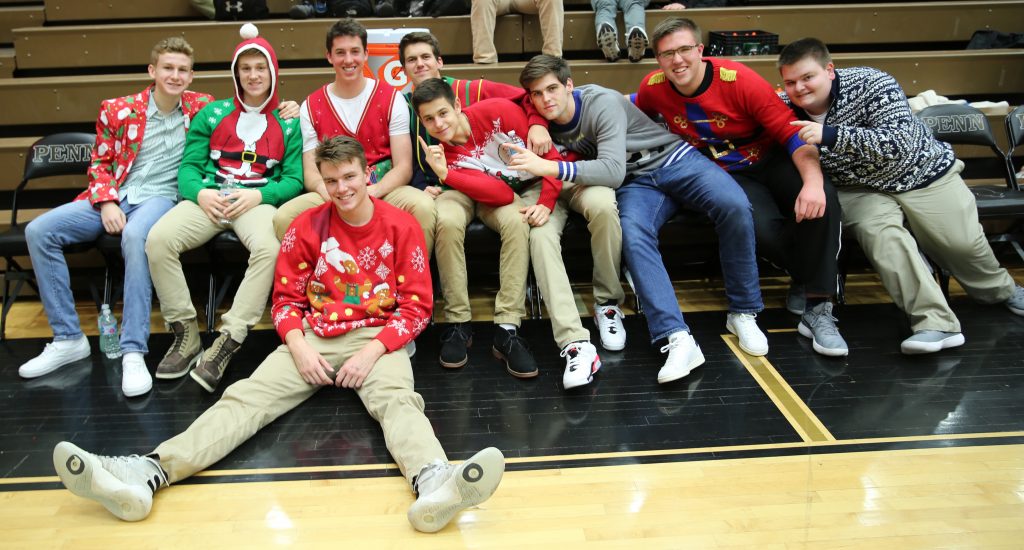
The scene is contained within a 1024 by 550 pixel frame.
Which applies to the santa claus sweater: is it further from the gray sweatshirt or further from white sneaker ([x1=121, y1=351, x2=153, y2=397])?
the gray sweatshirt

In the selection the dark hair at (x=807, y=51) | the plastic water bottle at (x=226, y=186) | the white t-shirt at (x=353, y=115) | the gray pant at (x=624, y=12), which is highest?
the gray pant at (x=624, y=12)

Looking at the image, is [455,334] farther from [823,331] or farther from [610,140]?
[823,331]

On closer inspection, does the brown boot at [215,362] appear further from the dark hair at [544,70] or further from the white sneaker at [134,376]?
the dark hair at [544,70]

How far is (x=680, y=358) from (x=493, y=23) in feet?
8.78

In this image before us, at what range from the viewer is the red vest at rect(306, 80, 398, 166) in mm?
3492

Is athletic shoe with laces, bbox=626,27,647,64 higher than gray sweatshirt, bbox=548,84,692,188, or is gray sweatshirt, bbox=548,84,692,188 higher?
athletic shoe with laces, bbox=626,27,647,64

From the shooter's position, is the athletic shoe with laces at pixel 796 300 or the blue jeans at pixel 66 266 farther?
the athletic shoe with laces at pixel 796 300

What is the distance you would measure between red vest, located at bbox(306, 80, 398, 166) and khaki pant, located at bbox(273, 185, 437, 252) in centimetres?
30

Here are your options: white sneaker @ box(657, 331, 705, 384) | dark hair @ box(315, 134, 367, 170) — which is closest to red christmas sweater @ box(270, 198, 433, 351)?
dark hair @ box(315, 134, 367, 170)

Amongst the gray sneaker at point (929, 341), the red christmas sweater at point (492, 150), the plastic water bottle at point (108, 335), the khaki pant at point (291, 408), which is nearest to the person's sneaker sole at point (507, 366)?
the khaki pant at point (291, 408)

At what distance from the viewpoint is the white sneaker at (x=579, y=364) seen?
116 inches

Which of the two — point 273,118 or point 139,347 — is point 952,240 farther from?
point 139,347

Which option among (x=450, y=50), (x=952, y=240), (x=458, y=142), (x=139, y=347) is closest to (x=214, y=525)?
(x=139, y=347)

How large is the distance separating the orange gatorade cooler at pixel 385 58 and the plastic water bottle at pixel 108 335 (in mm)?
1785
